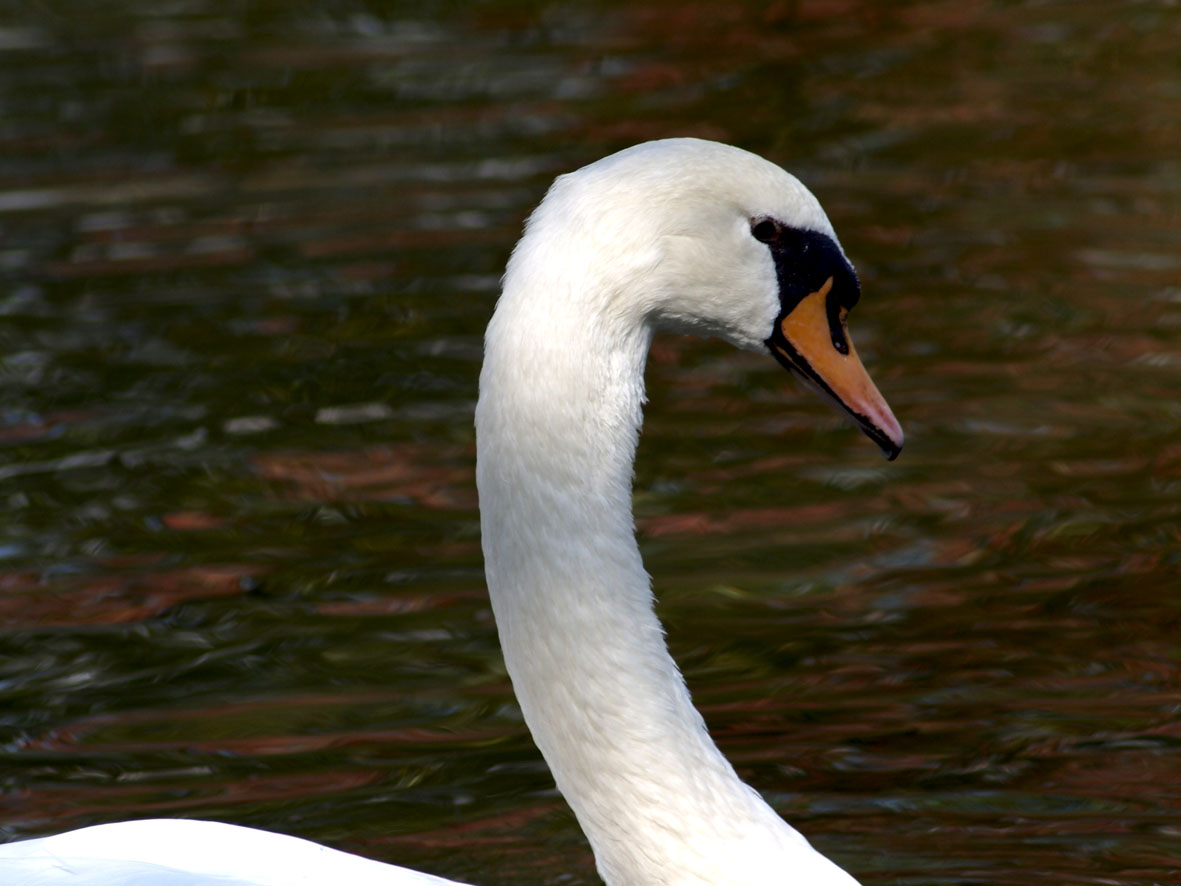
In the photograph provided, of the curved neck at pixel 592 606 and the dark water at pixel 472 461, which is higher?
the curved neck at pixel 592 606

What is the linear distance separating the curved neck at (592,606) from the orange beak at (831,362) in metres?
0.38

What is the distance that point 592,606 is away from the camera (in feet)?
10.3

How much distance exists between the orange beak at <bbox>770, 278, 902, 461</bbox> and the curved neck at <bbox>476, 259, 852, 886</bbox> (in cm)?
38

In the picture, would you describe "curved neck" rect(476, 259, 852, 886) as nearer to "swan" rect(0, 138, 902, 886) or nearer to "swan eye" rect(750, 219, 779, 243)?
"swan" rect(0, 138, 902, 886)

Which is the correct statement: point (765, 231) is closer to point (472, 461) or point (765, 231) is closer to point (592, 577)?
point (592, 577)

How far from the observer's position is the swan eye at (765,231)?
3343mm

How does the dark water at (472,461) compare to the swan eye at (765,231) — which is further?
the dark water at (472,461)

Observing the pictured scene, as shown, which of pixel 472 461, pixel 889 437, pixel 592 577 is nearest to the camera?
pixel 592 577

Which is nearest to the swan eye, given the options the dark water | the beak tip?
the beak tip

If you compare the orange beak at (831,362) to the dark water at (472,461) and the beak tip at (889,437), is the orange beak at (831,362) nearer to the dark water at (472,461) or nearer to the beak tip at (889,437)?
the beak tip at (889,437)

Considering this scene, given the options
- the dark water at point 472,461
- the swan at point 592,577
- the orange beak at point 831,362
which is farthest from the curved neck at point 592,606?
the dark water at point 472,461

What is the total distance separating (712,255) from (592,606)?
0.58 metres

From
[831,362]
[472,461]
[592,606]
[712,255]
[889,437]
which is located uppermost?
[712,255]

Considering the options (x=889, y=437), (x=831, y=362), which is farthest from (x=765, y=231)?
(x=889, y=437)
